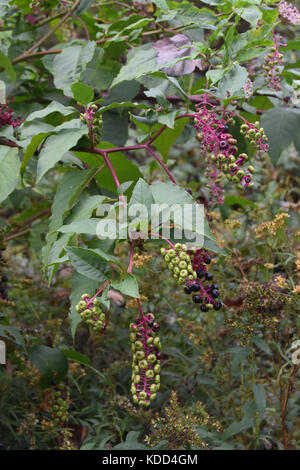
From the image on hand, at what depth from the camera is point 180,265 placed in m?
0.78

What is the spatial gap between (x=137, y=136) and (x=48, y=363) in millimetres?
596

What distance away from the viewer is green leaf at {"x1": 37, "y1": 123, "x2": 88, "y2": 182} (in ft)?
2.97

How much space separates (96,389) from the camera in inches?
57.3

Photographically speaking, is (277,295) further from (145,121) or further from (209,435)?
(145,121)

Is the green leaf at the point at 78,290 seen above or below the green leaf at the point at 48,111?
below

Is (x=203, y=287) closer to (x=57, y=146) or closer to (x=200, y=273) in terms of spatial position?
(x=200, y=273)

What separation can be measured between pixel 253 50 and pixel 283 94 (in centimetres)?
39

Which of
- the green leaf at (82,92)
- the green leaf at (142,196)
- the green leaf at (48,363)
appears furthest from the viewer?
the green leaf at (48,363)

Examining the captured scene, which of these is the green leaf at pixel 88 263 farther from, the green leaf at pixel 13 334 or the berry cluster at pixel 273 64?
the berry cluster at pixel 273 64

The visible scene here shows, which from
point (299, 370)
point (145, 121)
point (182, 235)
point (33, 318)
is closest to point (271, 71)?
point (145, 121)

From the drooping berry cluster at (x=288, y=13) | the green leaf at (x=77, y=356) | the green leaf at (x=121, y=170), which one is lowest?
the green leaf at (x=77, y=356)

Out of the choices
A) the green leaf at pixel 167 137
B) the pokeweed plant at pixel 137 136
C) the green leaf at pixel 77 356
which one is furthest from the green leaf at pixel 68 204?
the green leaf at pixel 77 356

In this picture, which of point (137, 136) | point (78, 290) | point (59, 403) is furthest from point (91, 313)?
point (59, 403)

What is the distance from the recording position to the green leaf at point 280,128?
1.20 metres
